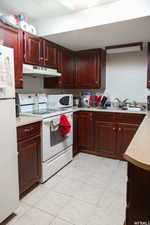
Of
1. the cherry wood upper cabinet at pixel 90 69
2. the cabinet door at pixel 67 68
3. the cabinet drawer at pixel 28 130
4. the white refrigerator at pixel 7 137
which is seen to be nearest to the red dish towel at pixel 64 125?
the cabinet drawer at pixel 28 130

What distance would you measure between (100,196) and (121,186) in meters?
0.38

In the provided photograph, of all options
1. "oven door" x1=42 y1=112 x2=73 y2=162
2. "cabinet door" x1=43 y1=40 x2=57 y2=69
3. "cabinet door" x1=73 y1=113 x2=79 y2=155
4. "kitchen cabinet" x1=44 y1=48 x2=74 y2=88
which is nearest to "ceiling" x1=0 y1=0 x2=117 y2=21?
"cabinet door" x1=43 y1=40 x2=57 y2=69

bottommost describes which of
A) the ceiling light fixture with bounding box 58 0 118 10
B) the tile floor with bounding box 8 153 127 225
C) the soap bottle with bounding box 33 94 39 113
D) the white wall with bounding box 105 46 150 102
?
the tile floor with bounding box 8 153 127 225

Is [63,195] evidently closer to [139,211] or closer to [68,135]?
[68,135]

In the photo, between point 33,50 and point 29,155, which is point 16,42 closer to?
point 33,50

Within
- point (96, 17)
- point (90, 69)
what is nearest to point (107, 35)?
point (96, 17)

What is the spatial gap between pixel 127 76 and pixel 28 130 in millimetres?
2382

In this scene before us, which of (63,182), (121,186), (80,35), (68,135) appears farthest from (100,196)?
(80,35)

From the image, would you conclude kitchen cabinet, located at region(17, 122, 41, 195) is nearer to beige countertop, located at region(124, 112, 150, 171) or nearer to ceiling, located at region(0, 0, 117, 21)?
beige countertop, located at region(124, 112, 150, 171)

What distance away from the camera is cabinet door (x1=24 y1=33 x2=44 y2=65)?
7.43ft

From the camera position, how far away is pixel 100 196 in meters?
2.01

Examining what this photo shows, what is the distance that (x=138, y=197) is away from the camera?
0.94 m

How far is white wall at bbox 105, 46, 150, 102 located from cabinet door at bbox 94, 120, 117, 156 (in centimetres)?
77

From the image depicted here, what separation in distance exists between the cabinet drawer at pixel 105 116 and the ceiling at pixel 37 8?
1.73m
